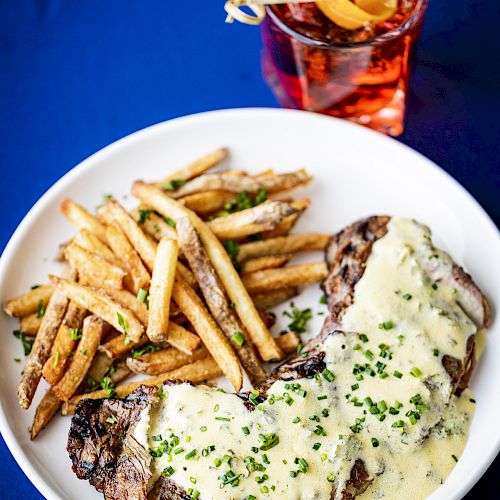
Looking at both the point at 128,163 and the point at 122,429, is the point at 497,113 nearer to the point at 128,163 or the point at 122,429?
the point at 128,163

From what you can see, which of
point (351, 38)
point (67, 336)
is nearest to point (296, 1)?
point (351, 38)

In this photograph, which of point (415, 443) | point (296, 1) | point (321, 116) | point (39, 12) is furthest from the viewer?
point (39, 12)

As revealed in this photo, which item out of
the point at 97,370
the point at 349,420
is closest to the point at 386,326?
the point at 349,420

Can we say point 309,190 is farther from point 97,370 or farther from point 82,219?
point 97,370

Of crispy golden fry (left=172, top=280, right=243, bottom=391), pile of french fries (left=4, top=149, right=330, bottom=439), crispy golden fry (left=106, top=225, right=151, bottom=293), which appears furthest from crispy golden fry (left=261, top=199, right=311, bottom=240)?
crispy golden fry (left=106, top=225, right=151, bottom=293)

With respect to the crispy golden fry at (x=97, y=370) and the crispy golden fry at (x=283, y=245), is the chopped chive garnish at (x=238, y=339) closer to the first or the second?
the crispy golden fry at (x=283, y=245)

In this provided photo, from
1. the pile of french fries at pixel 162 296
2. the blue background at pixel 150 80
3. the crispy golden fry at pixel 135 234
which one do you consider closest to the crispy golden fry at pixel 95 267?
the pile of french fries at pixel 162 296
